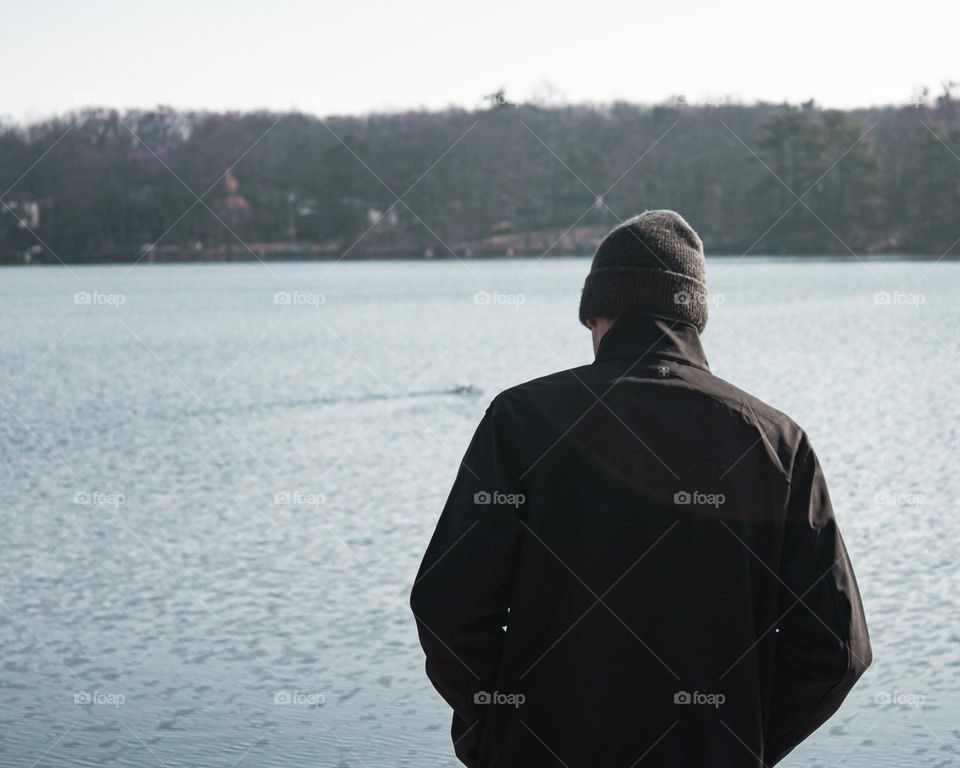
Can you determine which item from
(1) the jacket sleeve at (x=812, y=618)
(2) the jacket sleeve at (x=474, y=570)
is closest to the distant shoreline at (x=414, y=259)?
(1) the jacket sleeve at (x=812, y=618)

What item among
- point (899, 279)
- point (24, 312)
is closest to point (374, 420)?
point (24, 312)

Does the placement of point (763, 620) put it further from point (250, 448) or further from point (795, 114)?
point (795, 114)

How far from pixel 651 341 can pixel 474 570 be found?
472 mm

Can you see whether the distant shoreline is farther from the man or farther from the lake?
the man

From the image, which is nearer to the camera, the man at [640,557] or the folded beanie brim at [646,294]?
the man at [640,557]

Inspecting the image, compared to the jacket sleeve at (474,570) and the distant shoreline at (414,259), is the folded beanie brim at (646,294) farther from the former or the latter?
the distant shoreline at (414,259)

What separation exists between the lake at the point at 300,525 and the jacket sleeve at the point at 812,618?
3.18m

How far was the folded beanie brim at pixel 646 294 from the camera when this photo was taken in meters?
2.16

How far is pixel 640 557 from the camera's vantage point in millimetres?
2041

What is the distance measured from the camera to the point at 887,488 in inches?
437

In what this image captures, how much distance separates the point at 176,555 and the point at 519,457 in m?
7.33

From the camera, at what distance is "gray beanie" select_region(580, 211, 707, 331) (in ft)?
7.09

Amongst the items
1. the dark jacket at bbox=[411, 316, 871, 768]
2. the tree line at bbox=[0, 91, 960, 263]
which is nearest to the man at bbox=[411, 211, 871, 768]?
the dark jacket at bbox=[411, 316, 871, 768]

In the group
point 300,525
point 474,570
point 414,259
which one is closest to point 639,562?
point 474,570
